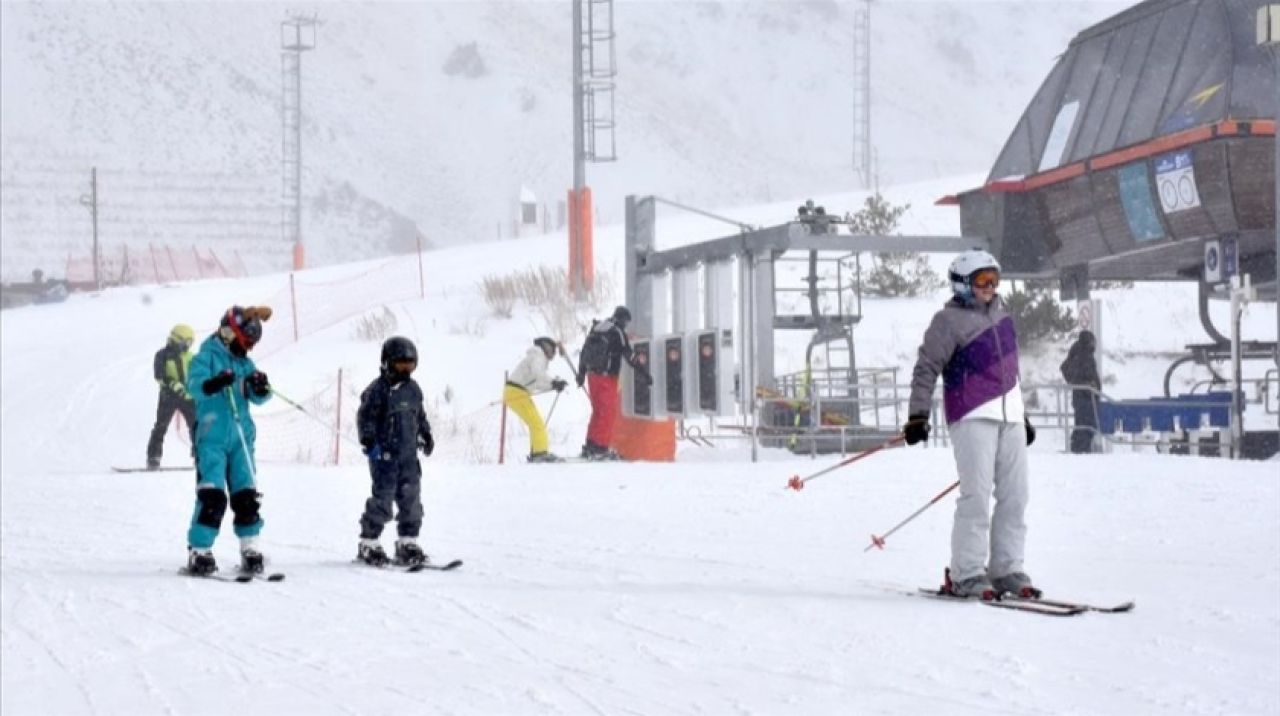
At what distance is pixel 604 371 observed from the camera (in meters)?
20.3

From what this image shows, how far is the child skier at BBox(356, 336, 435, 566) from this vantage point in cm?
1078

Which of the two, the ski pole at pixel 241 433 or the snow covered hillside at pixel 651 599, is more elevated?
the ski pole at pixel 241 433

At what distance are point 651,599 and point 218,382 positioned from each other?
268 centimetres

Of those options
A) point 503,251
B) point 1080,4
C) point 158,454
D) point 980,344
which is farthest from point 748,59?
point 980,344

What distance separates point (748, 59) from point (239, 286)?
63.2 meters

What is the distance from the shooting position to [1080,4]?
12094 centimetres

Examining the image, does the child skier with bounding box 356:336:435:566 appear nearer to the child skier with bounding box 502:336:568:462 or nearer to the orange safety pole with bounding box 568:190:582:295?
the child skier with bounding box 502:336:568:462

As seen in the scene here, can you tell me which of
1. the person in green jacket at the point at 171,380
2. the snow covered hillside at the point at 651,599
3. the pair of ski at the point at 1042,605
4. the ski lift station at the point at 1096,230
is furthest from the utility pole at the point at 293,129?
the pair of ski at the point at 1042,605

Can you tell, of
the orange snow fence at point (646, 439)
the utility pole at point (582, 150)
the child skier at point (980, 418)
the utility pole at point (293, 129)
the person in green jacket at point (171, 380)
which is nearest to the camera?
the child skier at point (980, 418)

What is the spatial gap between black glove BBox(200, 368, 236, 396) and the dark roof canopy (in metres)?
11.1

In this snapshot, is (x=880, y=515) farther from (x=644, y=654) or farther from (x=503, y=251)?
(x=503, y=251)

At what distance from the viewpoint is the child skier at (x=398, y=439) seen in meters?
10.8

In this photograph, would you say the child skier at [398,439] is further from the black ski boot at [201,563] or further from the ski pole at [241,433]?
the black ski boot at [201,563]

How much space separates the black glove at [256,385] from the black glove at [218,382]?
13 cm
